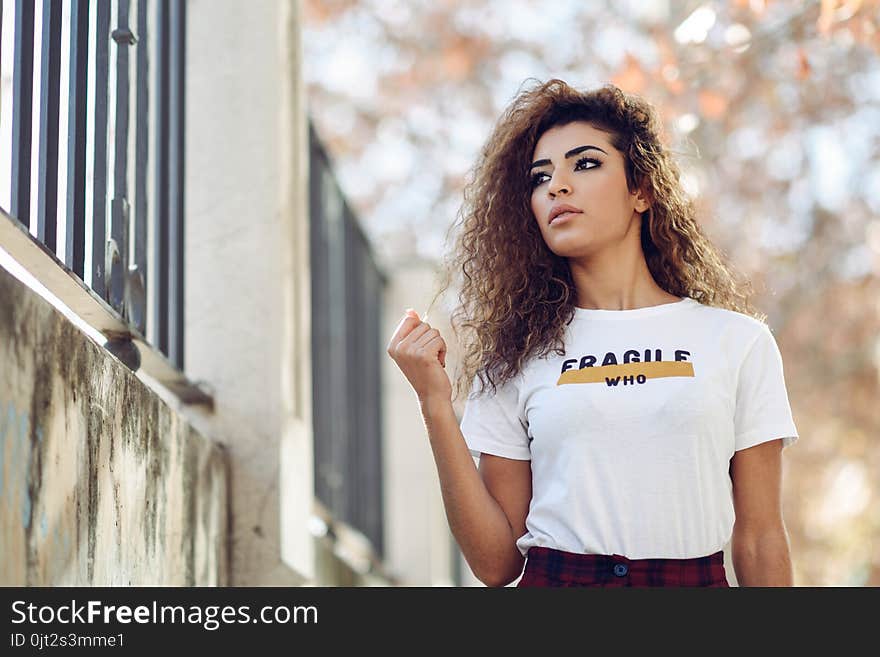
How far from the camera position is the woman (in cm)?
270

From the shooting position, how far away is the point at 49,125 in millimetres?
2641

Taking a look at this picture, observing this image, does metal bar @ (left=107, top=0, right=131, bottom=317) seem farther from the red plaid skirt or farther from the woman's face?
the red plaid skirt

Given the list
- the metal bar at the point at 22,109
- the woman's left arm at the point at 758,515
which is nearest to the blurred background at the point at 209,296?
the metal bar at the point at 22,109

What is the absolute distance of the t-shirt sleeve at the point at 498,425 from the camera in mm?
2938

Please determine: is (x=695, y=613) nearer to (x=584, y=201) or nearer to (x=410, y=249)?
(x=584, y=201)

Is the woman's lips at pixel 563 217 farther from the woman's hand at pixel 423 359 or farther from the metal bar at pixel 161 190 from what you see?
the metal bar at pixel 161 190

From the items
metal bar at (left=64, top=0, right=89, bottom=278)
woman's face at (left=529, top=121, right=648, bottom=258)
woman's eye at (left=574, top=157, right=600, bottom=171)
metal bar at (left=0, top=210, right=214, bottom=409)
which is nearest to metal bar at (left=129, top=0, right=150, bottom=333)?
metal bar at (left=0, top=210, right=214, bottom=409)

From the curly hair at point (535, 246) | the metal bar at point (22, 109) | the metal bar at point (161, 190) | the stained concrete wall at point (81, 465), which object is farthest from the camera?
the metal bar at point (161, 190)

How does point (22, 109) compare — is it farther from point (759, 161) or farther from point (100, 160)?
point (759, 161)

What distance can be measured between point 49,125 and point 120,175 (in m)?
0.49

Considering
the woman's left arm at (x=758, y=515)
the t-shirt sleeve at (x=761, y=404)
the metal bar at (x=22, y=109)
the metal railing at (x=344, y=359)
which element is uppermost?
the metal railing at (x=344, y=359)

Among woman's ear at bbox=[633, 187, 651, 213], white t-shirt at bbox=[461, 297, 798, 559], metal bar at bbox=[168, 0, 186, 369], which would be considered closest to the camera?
white t-shirt at bbox=[461, 297, 798, 559]

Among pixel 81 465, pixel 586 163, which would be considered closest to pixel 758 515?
pixel 586 163

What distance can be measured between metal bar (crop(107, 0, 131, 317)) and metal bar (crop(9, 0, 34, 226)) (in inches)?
22.9
